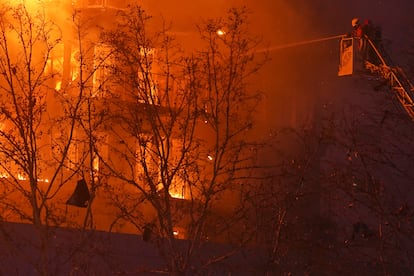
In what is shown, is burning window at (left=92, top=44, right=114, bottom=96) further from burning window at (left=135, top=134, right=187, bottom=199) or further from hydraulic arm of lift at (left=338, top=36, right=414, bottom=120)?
hydraulic arm of lift at (left=338, top=36, right=414, bottom=120)

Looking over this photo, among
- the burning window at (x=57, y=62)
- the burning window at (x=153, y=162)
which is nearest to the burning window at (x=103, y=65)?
the burning window at (x=153, y=162)

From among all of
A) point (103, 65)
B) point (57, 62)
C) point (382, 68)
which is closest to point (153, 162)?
point (103, 65)

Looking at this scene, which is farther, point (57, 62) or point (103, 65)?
point (57, 62)

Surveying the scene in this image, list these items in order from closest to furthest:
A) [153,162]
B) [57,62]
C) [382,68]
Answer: [382,68]
[153,162]
[57,62]

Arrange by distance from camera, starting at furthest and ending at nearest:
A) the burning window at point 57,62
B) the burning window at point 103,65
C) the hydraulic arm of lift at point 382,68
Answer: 1. the burning window at point 57,62
2. the hydraulic arm of lift at point 382,68
3. the burning window at point 103,65

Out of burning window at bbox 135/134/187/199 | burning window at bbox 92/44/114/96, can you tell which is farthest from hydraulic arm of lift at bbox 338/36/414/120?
burning window at bbox 92/44/114/96

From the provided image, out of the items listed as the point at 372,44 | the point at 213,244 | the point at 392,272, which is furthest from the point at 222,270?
the point at 372,44

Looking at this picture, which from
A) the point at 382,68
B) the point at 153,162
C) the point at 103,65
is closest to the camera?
the point at 103,65

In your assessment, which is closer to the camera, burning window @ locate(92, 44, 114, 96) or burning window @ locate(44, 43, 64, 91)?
burning window @ locate(92, 44, 114, 96)

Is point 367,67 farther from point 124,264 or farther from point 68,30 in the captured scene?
point 68,30

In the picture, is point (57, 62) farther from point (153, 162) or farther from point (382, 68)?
point (382, 68)

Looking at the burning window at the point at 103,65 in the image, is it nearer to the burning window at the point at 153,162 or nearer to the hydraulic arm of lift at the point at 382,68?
the burning window at the point at 153,162

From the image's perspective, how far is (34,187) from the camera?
45.0 feet

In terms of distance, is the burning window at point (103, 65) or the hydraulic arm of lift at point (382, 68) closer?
the burning window at point (103, 65)
